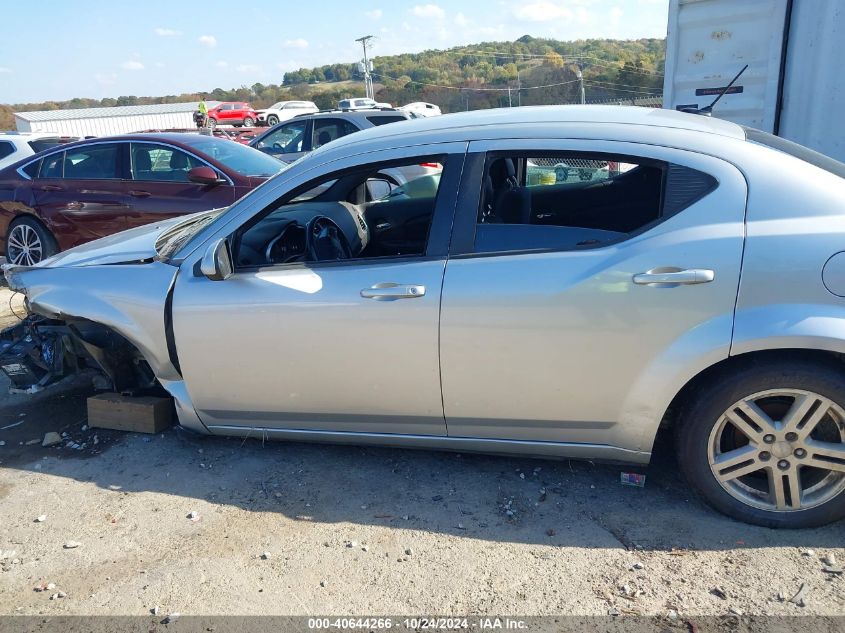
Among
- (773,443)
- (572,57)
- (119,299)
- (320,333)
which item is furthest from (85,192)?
(572,57)

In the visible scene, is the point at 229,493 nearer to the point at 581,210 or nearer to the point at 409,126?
the point at 409,126

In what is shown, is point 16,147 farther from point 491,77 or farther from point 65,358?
point 491,77

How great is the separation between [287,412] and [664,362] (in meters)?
1.84

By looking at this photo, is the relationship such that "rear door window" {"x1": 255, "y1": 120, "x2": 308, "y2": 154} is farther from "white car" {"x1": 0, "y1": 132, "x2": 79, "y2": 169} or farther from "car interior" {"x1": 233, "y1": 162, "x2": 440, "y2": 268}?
"car interior" {"x1": 233, "y1": 162, "x2": 440, "y2": 268}

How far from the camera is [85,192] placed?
762 centimetres

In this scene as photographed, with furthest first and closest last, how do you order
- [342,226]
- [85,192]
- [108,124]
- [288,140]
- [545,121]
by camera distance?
[108,124] → [288,140] → [85,192] → [342,226] → [545,121]

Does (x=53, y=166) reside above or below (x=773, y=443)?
above

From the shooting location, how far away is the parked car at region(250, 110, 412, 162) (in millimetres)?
10961

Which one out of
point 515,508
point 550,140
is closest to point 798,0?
point 550,140

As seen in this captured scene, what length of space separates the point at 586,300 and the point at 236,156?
5779 millimetres

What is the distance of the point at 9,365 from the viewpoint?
3973 millimetres

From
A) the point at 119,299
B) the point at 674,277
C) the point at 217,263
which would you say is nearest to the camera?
the point at 674,277

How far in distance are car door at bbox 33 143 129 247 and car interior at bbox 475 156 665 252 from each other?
17.8ft

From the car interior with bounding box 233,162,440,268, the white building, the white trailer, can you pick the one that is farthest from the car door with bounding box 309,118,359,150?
the white building
